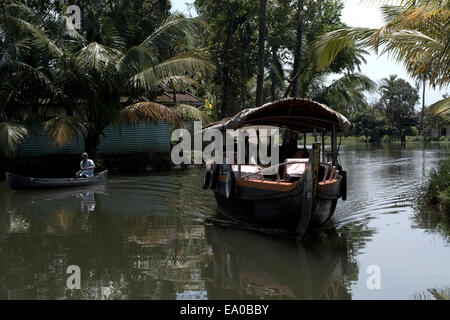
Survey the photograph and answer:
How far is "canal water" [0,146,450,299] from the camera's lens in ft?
18.7

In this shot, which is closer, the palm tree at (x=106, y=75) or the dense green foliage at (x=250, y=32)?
the palm tree at (x=106, y=75)

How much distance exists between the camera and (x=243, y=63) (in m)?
21.5

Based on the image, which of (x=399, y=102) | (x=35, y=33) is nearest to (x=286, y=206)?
(x=35, y=33)

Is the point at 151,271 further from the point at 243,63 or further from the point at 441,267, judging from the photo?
the point at 243,63

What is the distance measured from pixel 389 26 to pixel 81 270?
7.09m

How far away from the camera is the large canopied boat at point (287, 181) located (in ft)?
24.7

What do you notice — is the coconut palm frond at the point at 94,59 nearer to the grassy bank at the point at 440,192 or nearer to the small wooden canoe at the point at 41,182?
the small wooden canoe at the point at 41,182

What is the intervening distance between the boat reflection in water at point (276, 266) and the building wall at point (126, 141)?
43.2ft

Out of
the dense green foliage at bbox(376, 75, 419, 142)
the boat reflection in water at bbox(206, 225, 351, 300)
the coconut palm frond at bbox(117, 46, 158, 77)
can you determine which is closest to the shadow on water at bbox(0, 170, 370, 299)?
the boat reflection in water at bbox(206, 225, 351, 300)

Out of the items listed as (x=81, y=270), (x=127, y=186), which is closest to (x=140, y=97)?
(x=127, y=186)

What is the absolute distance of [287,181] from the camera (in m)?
8.70

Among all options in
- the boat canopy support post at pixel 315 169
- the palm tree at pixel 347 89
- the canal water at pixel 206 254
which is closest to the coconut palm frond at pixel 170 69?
the canal water at pixel 206 254

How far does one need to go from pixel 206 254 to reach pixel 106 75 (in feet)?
38.9
